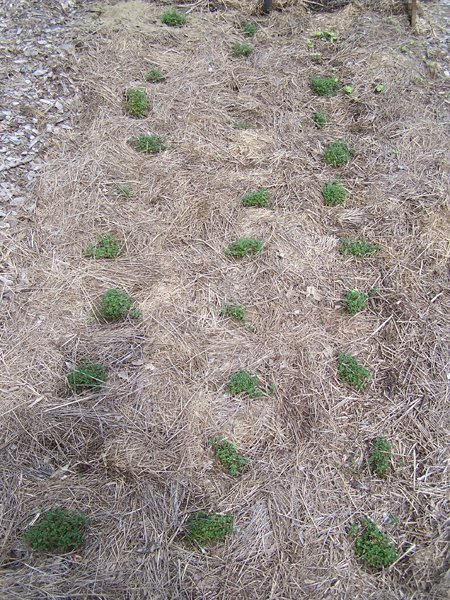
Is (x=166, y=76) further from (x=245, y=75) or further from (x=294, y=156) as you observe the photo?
(x=294, y=156)

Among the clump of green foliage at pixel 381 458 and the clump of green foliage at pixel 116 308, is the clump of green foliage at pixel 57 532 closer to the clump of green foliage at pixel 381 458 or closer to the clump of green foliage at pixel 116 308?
the clump of green foliage at pixel 116 308

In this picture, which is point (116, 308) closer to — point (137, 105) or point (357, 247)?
point (357, 247)

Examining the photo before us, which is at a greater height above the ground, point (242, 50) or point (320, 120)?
point (242, 50)

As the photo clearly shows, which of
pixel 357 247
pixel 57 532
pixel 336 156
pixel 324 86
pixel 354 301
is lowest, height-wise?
pixel 57 532

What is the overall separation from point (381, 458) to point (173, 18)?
4468 mm

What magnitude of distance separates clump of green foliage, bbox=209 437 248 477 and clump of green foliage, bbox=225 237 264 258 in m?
1.32

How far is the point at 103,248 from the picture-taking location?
3572mm

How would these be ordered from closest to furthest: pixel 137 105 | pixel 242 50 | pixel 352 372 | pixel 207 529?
pixel 207 529, pixel 352 372, pixel 137 105, pixel 242 50

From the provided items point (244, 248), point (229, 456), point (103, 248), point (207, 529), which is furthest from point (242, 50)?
point (207, 529)

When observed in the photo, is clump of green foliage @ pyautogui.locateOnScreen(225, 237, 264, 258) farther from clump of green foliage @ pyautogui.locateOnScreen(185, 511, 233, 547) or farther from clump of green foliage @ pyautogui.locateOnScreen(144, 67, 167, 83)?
clump of green foliage @ pyautogui.locateOnScreen(144, 67, 167, 83)

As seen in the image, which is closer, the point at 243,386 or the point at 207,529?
the point at 207,529

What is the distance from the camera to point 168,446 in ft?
9.32

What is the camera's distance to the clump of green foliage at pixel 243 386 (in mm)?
3051

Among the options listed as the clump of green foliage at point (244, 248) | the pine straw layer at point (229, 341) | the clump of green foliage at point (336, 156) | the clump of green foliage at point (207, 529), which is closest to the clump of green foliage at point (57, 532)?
the pine straw layer at point (229, 341)
